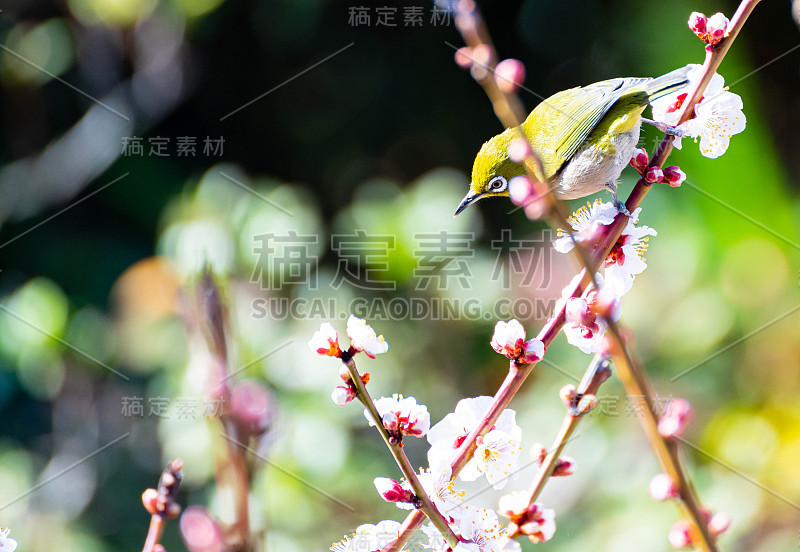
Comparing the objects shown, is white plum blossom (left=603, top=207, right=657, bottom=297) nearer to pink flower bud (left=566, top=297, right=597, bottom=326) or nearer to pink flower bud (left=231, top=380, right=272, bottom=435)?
pink flower bud (left=566, top=297, right=597, bottom=326)

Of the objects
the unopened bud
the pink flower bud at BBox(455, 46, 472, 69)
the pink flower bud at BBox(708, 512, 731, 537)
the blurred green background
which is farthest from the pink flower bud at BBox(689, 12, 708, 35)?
the blurred green background

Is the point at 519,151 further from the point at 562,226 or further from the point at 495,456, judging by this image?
the point at 495,456

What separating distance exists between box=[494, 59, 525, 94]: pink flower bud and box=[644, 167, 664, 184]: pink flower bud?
0.51 ft

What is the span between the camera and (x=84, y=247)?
168 centimetres

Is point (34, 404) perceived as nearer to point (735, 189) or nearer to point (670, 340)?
point (670, 340)

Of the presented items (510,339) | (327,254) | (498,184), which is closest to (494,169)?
(498,184)

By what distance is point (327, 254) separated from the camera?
1.71 m

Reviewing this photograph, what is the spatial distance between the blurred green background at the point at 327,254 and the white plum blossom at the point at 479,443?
1.55ft

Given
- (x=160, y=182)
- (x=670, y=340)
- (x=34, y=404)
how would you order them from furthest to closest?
(x=160, y=182) < (x=34, y=404) < (x=670, y=340)

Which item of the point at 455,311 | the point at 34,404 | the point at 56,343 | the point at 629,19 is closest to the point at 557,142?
the point at 455,311

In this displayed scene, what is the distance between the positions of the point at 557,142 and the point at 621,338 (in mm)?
408

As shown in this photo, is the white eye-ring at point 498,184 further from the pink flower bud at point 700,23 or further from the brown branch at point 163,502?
the brown branch at point 163,502

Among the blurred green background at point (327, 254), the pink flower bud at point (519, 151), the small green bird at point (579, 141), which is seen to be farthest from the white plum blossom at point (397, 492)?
the blurred green background at point (327, 254)

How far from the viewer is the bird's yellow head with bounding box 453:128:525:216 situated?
0.68 metres
